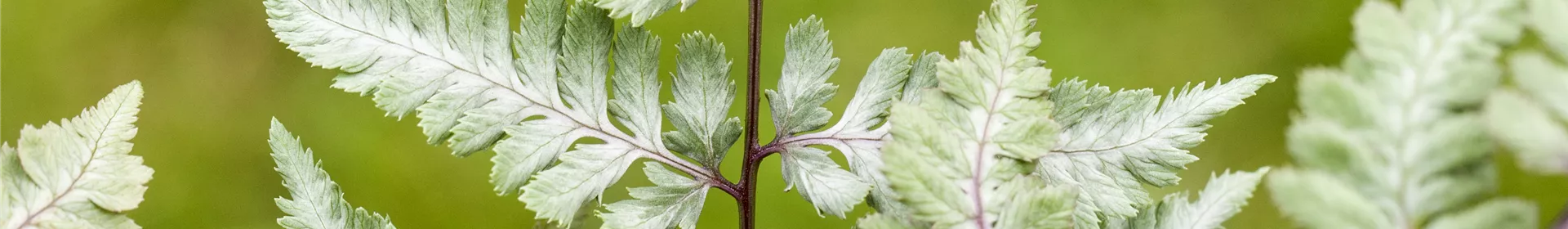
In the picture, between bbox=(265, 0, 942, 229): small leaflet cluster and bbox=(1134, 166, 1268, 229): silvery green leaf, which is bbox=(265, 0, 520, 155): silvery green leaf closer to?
bbox=(265, 0, 942, 229): small leaflet cluster

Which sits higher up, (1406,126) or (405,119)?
(405,119)

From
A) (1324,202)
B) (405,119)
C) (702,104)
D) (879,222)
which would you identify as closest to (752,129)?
(702,104)

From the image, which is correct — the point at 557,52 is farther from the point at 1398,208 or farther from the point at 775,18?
the point at 775,18

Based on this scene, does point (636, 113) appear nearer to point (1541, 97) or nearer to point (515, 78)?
point (515, 78)

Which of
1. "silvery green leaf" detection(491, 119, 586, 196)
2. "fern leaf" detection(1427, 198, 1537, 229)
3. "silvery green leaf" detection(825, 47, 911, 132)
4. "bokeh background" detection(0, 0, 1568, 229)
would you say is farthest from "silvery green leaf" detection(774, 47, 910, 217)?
"bokeh background" detection(0, 0, 1568, 229)

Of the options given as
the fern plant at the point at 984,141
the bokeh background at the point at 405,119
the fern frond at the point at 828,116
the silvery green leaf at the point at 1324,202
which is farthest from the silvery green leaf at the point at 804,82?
the bokeh background at the point at 405,119

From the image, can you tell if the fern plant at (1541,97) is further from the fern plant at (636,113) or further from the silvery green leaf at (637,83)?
the silvery green leaf at (637,83)
